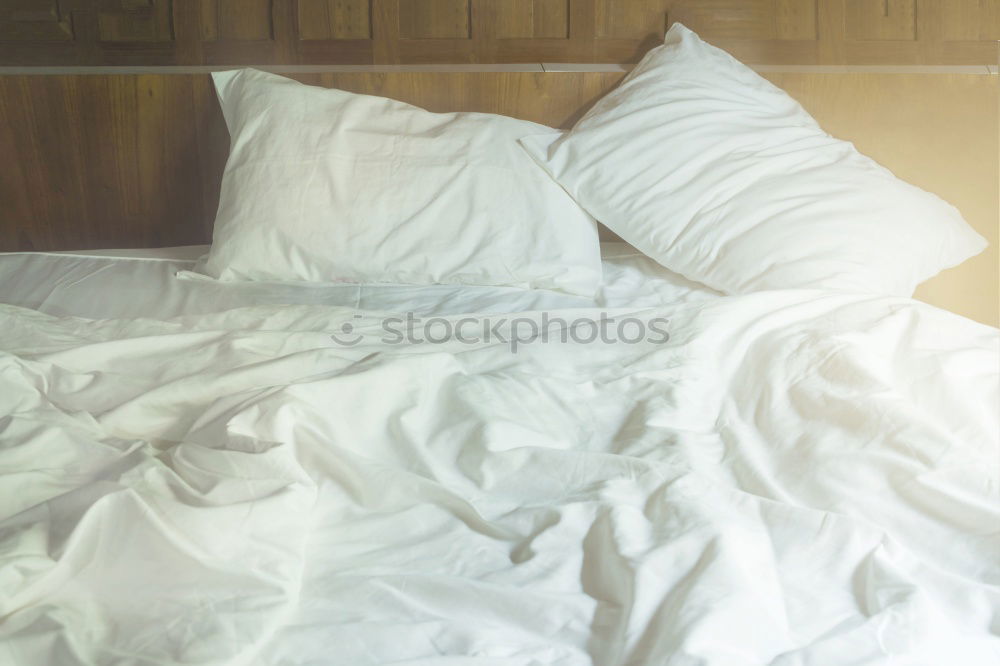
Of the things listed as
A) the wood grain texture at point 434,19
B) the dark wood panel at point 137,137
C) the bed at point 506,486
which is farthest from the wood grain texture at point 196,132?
the bed at point 506,486

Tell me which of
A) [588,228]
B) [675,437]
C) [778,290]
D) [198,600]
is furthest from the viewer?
[588,228]

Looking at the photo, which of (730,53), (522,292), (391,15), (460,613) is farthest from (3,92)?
(460,613)

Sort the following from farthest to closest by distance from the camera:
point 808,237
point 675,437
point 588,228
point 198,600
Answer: point 588,228 < point 808,237 < point 675,437 < point 198,600

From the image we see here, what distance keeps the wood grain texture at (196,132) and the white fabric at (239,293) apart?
0.90 ft

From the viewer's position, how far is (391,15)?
1903 mm

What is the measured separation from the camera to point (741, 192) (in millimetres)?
1591

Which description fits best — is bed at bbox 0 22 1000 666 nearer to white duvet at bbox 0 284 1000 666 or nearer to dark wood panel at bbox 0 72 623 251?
white duvet at bbox 0 284 1000 666

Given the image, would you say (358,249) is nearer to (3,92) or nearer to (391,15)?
(391,15)

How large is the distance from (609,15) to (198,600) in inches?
60.9

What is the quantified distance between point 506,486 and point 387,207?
765 mm

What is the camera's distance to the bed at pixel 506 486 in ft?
2.35

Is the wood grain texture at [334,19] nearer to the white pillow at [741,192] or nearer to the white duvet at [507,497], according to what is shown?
the white pillow at [741,192]

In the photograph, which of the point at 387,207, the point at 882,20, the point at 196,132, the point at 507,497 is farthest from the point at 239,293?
the point at 882,20

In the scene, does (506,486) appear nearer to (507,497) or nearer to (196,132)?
(507,497)
